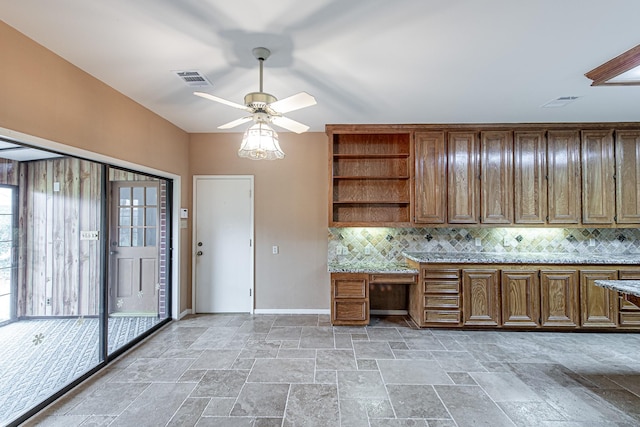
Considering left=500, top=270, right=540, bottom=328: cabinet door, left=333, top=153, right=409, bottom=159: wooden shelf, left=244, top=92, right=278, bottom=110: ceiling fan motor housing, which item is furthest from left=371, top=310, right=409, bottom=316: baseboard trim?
left=244, top=92, right=278, bottom=110: ceiling fan motor housing

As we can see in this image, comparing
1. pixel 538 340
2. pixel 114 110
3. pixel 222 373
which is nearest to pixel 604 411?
pixel 538 340

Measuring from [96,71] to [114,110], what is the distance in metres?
0.42

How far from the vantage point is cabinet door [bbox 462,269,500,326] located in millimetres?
3691

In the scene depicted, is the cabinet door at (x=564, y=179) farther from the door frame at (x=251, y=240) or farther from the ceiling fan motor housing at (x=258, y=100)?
the door frame at (x=251, y=240)

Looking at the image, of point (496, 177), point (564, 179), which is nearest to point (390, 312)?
point (496, 177)

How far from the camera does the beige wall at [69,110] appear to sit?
1.97 meters

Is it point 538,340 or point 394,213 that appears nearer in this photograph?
point 538,340

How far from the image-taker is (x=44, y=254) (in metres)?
2.49

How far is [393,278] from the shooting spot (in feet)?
12.6

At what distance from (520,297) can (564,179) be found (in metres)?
1.72

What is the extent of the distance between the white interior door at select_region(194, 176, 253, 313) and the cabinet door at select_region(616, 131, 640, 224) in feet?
16.5

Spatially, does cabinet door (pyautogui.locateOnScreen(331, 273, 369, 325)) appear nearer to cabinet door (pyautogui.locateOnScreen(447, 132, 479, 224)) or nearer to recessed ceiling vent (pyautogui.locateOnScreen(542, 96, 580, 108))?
cabinet door (pyautogui.locateOnScreen(447, 132, 479, 224))

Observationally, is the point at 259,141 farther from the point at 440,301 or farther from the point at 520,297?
the point at 520,297

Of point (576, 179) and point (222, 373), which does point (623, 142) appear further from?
point (222, 373)
